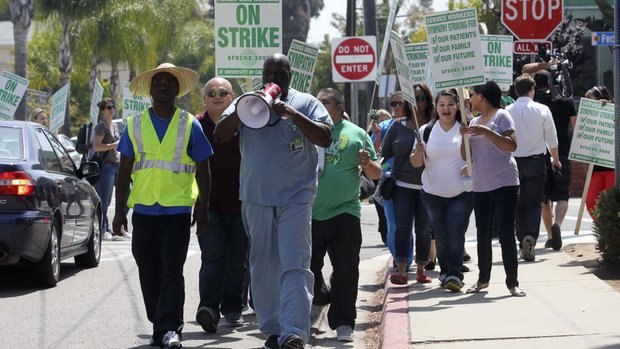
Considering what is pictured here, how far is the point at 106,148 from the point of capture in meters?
17.7

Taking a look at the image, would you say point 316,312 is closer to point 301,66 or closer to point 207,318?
point 207,318

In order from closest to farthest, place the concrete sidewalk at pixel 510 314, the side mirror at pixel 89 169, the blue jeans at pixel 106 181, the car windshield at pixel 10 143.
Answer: the concrete sidewalk at pixel 510 314
the car windshield at pixel 10 143
the side mirror at pixel 89 169
the blue jeans at pixel 106 181

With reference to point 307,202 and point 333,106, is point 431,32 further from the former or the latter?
point 307,202

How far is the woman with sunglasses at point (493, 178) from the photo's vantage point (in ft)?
34.8

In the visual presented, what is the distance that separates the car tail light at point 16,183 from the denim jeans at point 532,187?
495cm

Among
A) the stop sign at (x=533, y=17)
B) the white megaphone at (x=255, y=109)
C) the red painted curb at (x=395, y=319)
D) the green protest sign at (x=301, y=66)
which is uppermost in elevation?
the stop sign at (x=533, y=17)

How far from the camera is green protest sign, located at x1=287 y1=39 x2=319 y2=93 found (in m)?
13.0

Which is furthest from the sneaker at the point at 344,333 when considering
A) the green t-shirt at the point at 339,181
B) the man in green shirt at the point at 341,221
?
the green t-shirt at the point at 339,181

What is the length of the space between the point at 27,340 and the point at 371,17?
1850 centimetres

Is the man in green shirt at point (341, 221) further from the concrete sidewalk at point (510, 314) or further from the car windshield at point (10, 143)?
the car windshield at point (10, 143)

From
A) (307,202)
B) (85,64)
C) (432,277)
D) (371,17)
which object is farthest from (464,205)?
(85,64)

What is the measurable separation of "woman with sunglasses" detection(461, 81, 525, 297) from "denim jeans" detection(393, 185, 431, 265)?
101 centimetres

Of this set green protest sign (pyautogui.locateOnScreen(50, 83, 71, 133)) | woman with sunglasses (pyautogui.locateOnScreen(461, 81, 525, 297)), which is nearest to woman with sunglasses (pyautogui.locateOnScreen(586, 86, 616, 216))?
woman with sunglasses (pyautogui.locateOnScreen(461, 81, 525, 297))

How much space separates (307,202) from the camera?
27.0ft
